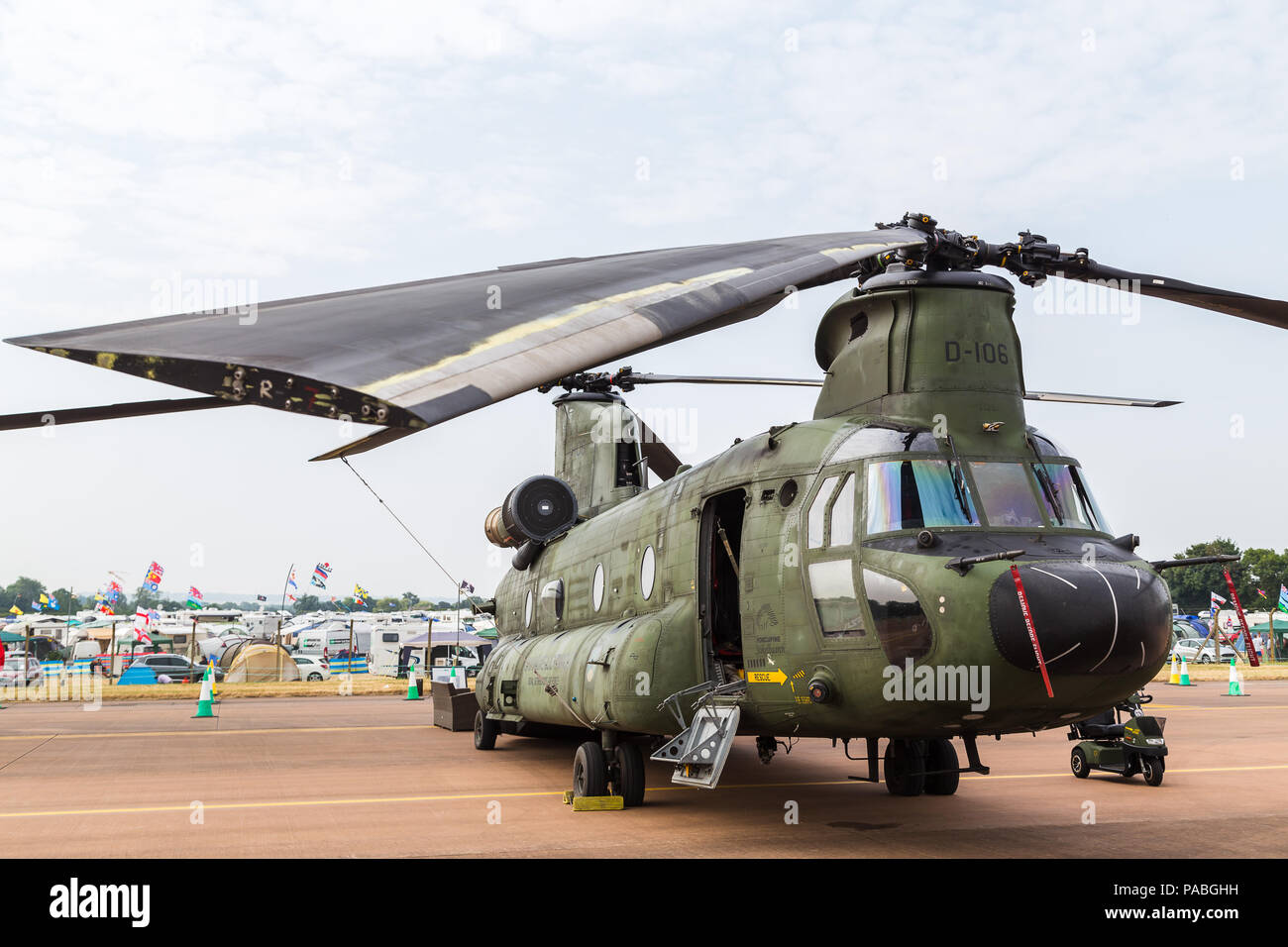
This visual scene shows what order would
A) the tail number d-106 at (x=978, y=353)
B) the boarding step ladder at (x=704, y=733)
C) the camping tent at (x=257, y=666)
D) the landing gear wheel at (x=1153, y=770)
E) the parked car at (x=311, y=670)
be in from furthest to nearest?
the parked car at (x=311, y=670)
the camping tent at (x=257, y=666)
the landing gear wheel at (x=1153, y=770)
the tail number d-106 at (x=978, y=353)
the boarding step ladder at (x=704, y=733)

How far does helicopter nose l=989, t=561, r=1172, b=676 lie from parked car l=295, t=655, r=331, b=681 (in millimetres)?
42116

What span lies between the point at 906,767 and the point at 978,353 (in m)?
4.76

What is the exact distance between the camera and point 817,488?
8680 mm

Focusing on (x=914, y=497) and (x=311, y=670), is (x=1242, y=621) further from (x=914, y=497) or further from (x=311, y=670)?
(x=311, y=670)

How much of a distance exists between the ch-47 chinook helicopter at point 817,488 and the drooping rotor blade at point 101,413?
0.07 feet

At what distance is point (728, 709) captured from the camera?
29.8ft

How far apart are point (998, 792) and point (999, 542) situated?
5017 mm

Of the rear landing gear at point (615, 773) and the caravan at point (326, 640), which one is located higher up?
the rear landing gear at point (615, 773)

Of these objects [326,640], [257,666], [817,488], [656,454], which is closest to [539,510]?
[656,454]

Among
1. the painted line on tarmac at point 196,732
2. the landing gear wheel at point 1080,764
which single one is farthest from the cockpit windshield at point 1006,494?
the painted line on tarmac at point 196,732

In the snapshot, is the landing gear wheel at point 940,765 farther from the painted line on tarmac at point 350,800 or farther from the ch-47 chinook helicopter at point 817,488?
the painted line on tarmac at point 350,800

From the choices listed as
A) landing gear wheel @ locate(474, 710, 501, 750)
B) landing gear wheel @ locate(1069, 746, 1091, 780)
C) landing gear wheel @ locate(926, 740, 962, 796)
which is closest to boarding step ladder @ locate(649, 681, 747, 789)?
landing gear wheel @ locate(926, 740, 962, 796)

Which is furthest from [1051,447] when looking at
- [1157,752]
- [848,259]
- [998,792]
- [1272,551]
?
[1272,551]

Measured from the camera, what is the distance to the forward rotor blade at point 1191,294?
8.50 metres
